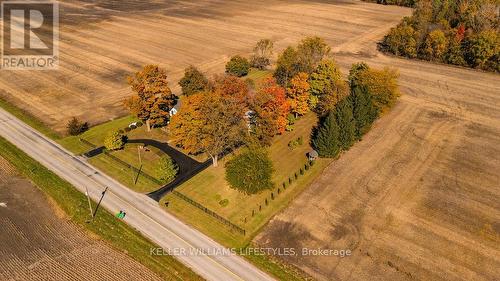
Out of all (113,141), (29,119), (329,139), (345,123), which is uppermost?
(345,123)

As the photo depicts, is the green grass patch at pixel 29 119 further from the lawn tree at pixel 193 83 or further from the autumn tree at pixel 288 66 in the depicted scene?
the autumn tree at pixel 288 66

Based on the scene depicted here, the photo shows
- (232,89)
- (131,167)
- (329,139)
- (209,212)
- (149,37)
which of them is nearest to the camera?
(209,212)

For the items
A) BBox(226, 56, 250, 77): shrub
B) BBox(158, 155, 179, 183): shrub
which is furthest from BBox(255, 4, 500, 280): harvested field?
BBox(226, 56, 250, 77): shrub

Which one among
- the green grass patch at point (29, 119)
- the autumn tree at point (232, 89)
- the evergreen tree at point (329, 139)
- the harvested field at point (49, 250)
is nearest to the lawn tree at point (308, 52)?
the autumn tree at point (232, 89)

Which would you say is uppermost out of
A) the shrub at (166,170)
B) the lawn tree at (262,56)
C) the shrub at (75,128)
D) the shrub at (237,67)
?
the lawn tree at (262,56)

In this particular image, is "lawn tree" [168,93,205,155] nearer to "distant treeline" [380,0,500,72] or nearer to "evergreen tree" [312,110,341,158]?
"evergreen tree" [312,110,341,158]

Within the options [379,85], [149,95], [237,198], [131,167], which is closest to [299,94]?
[379,85]

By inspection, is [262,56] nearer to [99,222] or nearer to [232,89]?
[232,89]

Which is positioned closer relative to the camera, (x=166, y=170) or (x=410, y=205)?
(x=410, y=205)
